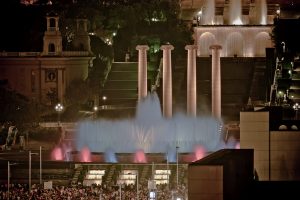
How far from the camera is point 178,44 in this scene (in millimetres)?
133125

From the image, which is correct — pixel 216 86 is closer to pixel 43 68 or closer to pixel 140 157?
pixel 43 68

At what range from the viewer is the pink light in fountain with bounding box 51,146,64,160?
9187cm

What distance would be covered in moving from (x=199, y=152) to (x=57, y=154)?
9.64 metres

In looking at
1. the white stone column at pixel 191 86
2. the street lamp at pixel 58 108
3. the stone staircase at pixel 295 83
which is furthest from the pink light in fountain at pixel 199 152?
the white stone column at pixel 191 86

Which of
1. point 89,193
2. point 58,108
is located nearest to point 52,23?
point 58,108

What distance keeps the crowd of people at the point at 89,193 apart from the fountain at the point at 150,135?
54.2ft

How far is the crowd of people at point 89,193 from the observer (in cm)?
6988

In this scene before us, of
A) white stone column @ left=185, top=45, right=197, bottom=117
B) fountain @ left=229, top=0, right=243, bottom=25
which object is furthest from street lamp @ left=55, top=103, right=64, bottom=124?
fountain @ left=229, top=0, right=243, bottom=25

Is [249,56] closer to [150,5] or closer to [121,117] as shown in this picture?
[150,5]

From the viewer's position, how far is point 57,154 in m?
93.4

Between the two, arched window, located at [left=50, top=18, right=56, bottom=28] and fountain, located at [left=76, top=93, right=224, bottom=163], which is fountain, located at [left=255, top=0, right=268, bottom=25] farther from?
fountain, located at [left=76, top=93, right=224, bottom=163]

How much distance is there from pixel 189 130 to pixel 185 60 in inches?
895

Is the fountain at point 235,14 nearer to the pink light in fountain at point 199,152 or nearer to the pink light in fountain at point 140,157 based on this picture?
the pink light in fountain at point 199,152

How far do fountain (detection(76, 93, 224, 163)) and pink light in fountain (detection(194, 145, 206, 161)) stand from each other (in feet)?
0.46
